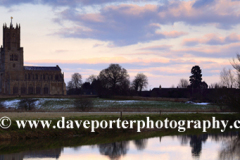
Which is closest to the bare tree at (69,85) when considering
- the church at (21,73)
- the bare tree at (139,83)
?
the church at (21,73)

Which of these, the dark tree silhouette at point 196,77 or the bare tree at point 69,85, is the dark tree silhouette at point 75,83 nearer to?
the bare tree at point 69,85

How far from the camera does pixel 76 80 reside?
169m

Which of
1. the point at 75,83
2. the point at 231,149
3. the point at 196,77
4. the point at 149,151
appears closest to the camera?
the point at 149,151

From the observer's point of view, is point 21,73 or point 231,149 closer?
point 231,149

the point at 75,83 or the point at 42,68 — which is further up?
the point at 42,68

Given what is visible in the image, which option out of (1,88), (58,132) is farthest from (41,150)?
(1,88)

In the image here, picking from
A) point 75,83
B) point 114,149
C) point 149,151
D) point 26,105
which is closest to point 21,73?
point 75,83

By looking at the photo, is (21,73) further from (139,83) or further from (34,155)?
(34,155)

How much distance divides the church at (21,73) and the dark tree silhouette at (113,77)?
127 feet

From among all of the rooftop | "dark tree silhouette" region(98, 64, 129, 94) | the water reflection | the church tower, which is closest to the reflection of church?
the water reflection

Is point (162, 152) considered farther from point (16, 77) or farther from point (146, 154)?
point (16, 77)

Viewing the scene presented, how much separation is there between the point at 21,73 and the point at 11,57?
24.1 feet

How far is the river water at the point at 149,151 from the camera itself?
25125mm

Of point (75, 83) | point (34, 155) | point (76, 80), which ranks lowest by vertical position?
point (34, 155)
